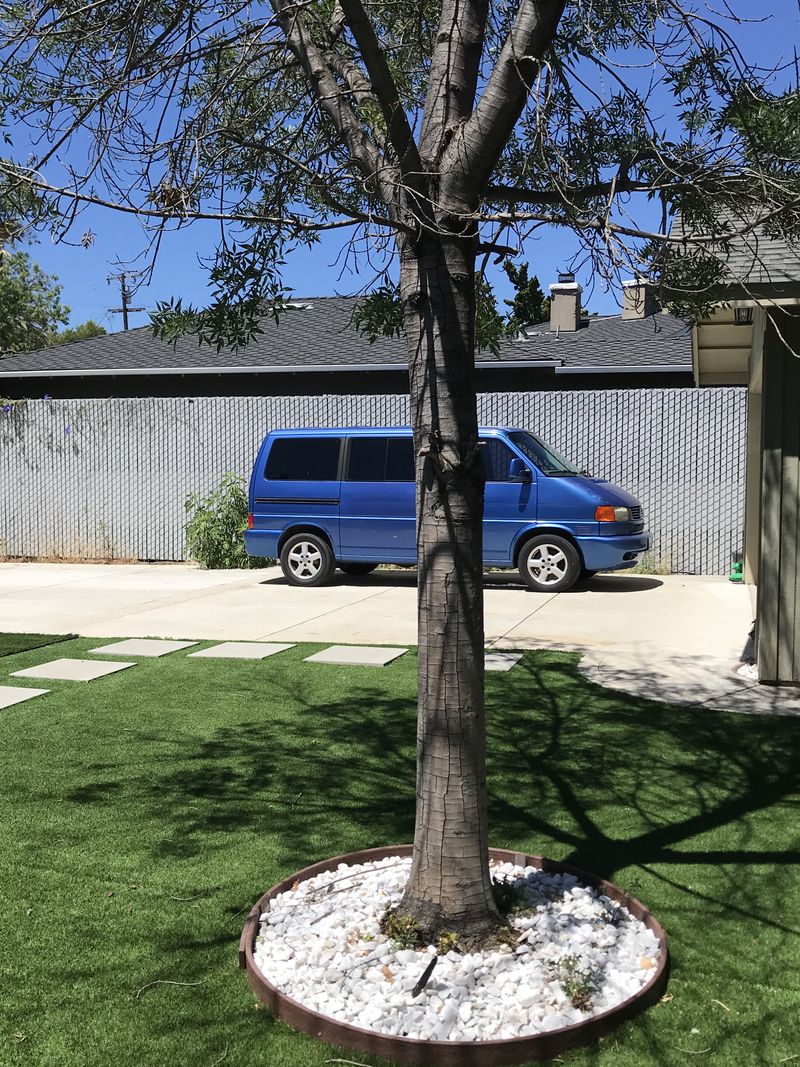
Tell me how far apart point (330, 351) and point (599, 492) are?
9.70m

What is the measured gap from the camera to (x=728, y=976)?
351 centimetres

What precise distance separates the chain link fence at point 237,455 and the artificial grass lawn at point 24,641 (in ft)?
24.5

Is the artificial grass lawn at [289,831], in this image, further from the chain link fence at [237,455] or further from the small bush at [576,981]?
the chain link fence at [237,455]

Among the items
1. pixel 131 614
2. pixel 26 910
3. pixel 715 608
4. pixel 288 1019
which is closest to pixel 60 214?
pixel 26 910

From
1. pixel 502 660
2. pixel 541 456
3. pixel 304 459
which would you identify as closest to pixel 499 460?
pixel 541 456

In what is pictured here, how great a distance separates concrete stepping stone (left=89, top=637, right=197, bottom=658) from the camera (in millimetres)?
9023

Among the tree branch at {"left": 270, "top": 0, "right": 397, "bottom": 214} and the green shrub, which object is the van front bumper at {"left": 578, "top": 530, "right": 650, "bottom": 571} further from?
the tree branch at {"left": 270, "top": 0, "right": 397, "bottom": 214}

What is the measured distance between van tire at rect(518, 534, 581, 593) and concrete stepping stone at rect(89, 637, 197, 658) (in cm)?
474

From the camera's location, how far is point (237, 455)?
17.2 metres

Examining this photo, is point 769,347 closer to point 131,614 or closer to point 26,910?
point 26,910

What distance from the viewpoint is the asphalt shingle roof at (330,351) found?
19938 millimetres

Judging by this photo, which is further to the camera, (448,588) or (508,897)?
(508,897)

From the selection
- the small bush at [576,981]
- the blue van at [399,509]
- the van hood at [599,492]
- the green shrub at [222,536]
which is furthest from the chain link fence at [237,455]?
the small bush at [576,981]

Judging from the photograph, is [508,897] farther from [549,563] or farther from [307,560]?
[307,560]
